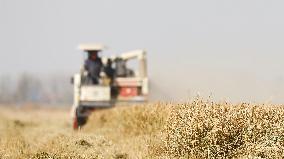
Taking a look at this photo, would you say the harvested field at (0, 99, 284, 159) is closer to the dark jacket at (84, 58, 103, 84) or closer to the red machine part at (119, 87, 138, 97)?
the red machine part at (119, 87, 138, 97)

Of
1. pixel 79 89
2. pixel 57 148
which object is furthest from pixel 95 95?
pixel 57 148

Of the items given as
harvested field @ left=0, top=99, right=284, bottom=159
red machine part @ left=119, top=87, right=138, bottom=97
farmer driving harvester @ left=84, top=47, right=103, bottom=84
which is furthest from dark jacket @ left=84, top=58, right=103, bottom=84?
harvested field @ left=0, top=99, right=284, bottom=159

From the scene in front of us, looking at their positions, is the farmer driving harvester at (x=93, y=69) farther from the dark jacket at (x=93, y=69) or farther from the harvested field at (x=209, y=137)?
the harvested field at (x=209, y=137)

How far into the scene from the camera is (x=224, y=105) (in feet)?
28.6

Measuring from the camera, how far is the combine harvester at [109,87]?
21469 millimetres

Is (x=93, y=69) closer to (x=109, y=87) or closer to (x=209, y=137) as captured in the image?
(x=109, y=87)

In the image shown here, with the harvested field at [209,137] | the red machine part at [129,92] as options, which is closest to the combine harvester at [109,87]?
the red machine part at [129,92]

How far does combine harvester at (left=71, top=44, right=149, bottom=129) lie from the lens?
21.5m

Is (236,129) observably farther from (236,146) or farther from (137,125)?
(137,125)

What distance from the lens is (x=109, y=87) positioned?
21.7 m

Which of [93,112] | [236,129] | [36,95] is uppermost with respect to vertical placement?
[236,129]

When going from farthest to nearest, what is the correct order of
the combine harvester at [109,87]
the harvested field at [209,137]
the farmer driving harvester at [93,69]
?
1. the farmer driving harvester at [93,69]
2. the combine harvester at [109,87]
3. the harvested field at [209,137]

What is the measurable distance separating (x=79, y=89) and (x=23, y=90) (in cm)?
15190

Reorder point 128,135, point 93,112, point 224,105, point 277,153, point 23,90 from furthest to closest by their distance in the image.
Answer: point 23,90 → point 93,112 → point 128,135 → point 224,105 → point 277,153
